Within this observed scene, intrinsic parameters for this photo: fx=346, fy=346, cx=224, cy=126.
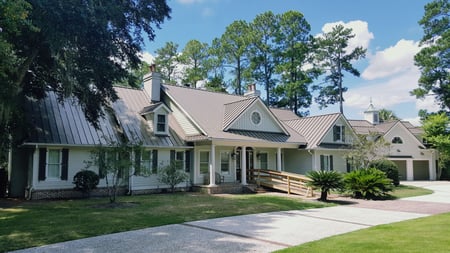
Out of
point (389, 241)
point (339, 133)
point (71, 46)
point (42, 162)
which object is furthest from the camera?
point (339, 133)

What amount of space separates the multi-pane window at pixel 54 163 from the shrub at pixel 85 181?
3.05ft

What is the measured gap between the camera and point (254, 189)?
19.5 meters

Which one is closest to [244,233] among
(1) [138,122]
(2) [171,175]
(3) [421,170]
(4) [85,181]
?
(4) [85,181]

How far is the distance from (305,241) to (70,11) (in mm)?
9601

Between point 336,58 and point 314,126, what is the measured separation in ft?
66.5

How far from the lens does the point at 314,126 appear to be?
2455 cm

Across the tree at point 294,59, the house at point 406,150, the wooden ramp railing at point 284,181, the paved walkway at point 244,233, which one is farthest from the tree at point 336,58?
the paved walkway at point 244,233

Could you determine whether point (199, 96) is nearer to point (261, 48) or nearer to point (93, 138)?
point (93, 138)

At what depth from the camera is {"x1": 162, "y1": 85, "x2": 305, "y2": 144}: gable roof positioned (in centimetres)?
1958

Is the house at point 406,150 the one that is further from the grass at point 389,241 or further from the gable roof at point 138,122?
the grass at point 389,241

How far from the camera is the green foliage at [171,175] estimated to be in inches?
712

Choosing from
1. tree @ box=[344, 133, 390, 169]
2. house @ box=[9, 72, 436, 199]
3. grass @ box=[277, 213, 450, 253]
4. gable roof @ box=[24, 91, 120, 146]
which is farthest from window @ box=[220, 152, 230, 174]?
grass @ box=[277, 213, 450, 253]

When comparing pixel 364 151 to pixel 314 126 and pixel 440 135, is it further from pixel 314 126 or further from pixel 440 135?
pixel 440 135

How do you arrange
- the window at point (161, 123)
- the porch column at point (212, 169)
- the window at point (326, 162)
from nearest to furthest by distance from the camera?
the porch column at point (212, 169) → the window at point (161, 123) → the window at point (326, 162)
